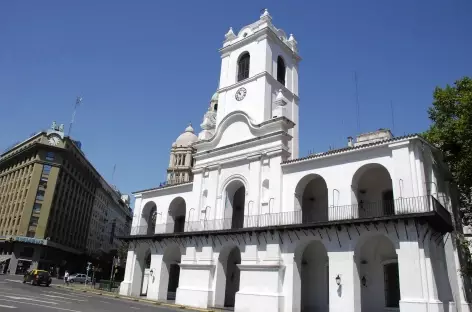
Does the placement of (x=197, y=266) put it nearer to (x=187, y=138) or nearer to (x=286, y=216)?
(x=286, y=216)

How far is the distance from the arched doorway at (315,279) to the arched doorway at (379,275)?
2.74 meters

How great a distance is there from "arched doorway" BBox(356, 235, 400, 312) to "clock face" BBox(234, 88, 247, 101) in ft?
48.6

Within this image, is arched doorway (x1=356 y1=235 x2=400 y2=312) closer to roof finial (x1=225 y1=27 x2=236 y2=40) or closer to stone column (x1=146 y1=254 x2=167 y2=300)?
stone column (x1=146 y1=254 x2=167 y2=300)

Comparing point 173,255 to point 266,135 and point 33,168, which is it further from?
point 33,168

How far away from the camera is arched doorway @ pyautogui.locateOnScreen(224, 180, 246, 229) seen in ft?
88.7

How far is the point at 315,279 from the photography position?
24.4m

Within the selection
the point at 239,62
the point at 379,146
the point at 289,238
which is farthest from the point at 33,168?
the point at 379,146

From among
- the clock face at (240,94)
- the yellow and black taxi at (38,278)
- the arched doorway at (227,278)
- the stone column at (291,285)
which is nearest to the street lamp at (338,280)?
the stone column at (291,285)

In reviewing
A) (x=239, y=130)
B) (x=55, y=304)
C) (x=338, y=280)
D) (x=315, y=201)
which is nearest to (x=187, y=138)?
(x=239, y=130)

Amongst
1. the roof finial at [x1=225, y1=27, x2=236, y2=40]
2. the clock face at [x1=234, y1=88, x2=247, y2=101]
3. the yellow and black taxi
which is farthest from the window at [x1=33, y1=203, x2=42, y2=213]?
the clock face at [x1=234, y1=88, x2=247, y2=101]

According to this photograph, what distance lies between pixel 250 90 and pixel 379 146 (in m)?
12.3

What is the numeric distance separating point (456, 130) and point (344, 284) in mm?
11088

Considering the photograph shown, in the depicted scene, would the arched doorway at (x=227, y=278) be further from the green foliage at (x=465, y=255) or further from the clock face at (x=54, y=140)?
the clock face at (x=54, y=140)

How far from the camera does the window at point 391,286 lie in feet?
70.6
